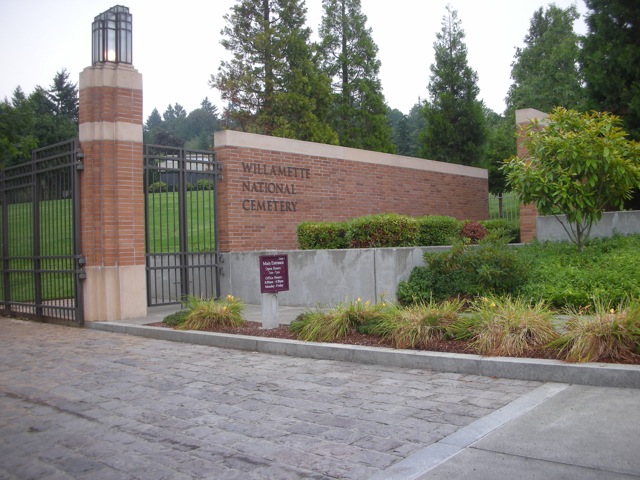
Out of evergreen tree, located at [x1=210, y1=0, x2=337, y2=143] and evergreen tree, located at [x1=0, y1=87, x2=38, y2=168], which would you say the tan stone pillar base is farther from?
evergreen tree, located at [x1=210, y1=0, x2=337, y2=143]

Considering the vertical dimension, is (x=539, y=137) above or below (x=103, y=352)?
above

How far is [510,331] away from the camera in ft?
22.6

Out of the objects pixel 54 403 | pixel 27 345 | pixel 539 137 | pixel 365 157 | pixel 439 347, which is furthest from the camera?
pixel 365 157

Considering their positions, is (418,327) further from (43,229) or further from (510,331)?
(43,229)

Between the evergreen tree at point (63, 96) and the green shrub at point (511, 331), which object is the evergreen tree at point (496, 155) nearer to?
the green shrub at point (511, 331)

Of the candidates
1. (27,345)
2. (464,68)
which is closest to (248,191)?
(27,345)

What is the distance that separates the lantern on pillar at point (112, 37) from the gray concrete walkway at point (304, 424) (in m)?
6.55

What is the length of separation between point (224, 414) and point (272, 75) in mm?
22563

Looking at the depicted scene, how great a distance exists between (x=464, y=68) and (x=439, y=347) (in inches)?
927

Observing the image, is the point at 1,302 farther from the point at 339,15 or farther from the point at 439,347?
the point at 339,15

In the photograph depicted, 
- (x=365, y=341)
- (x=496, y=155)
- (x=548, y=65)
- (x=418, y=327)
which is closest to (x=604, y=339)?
(x=418, y=327)

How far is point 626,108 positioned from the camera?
603 inches

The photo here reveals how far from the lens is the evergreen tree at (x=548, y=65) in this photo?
108 feet

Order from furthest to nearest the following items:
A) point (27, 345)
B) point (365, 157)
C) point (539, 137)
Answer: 1. point (365, 157)
2. point (539, 137)
3. point (27, 345)
